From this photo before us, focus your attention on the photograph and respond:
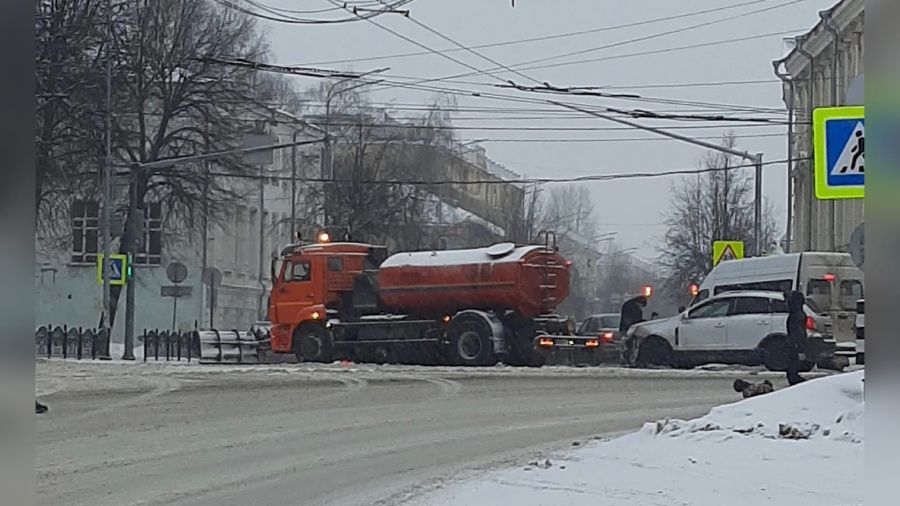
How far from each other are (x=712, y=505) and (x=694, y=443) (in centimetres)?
260

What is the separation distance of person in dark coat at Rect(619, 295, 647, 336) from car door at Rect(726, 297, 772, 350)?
2.70m

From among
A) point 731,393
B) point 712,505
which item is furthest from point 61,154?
point 712,505

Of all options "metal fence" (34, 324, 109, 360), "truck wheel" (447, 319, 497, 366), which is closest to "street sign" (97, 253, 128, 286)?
"metal fence" (34, 324, 109, 360)

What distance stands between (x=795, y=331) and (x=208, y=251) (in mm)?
22024

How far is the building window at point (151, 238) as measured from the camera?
3400cm

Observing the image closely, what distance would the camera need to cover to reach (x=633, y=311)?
84.8 ft

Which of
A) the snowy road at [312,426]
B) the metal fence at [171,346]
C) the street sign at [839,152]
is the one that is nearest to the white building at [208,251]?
the metal fence at [171,346]

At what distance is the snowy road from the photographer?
33.0ft

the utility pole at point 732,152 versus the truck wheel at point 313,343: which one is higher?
the utility pole at point 732,152

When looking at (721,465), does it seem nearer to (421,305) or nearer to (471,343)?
(471,343)

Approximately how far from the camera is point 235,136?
107ft

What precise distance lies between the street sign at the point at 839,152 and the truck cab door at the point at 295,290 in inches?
787

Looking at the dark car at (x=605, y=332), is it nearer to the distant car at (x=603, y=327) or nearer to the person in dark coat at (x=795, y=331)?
the distant car at (x=603, y=327)

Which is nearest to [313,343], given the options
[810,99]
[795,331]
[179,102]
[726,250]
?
[179,102]
